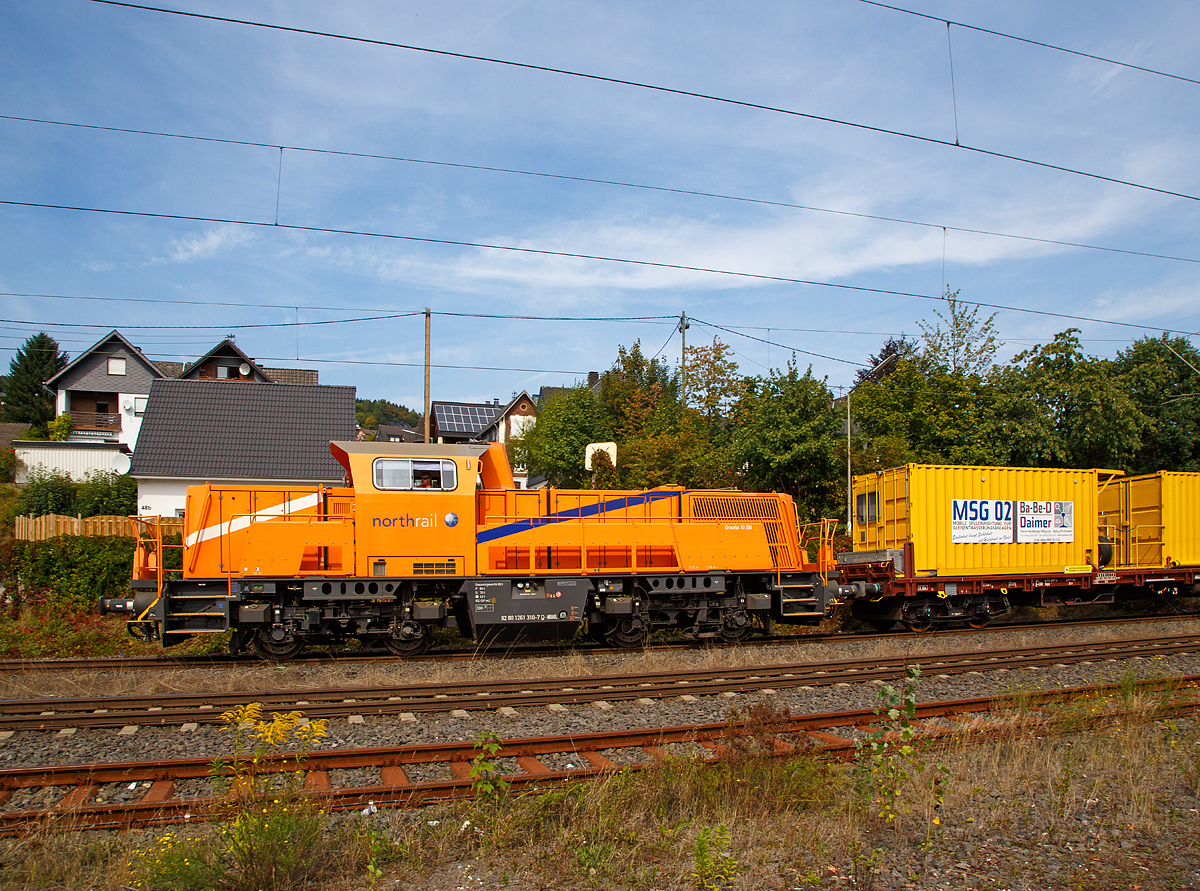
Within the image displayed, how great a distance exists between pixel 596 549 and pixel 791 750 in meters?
6.72

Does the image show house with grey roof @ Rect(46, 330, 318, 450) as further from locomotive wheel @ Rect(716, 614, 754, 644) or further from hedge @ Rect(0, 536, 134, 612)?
locomotive wheel @ Rect(716, 614, 754, 644)

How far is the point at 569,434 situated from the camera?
39219 mm

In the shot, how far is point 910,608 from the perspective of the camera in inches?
652

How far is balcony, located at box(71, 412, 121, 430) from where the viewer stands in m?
49.6

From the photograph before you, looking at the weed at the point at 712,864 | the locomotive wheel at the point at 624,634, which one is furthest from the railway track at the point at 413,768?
the locomotive wheel at the point at 624,634

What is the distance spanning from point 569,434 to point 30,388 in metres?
62.4

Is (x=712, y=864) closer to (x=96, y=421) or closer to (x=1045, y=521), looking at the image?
(x=1045, y=521)

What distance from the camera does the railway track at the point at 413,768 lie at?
574cm

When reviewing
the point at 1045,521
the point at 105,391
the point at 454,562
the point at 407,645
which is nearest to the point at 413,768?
the point at 454,562

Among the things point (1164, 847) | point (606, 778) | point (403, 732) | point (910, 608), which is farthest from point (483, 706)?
point (910, 608)

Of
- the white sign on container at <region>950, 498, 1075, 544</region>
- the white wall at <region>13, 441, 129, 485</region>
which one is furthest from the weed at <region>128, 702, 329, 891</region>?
the white wall at <region>13, 441, 129, 485</region>

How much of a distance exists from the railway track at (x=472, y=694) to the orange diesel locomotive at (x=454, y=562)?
207 centimetres

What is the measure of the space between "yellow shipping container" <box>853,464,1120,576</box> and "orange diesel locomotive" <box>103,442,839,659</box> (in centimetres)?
318

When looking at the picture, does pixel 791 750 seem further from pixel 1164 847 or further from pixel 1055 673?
pixel 1055 673
